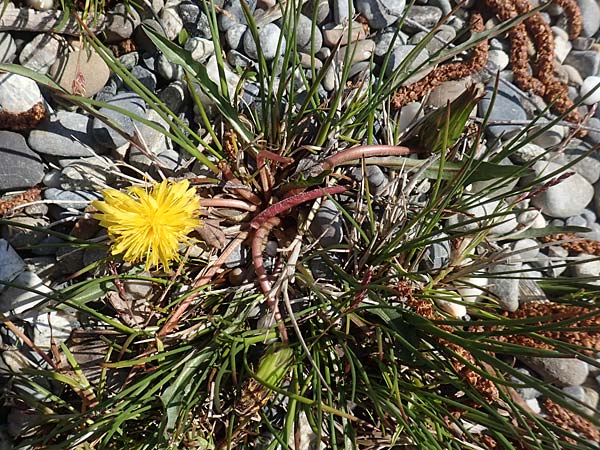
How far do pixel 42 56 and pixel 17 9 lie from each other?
5.6 inches

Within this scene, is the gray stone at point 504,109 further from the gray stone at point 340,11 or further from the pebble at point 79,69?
the pebble at point 79,69

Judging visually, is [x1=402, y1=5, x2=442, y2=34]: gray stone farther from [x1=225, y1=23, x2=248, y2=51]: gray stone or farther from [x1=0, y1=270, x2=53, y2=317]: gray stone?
[x1=0, y1=270, x2=53, y2=317]: gray stone

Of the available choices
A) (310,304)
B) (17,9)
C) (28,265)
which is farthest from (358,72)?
(28,265)

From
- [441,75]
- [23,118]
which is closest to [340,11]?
[441,75]

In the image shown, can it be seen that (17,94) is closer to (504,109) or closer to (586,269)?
(504,109)

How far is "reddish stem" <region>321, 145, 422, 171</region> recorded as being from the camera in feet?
4.57

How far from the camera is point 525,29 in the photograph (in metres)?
1.92

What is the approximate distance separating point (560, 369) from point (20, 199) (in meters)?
1.74

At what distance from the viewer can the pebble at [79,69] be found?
1602 millimetres

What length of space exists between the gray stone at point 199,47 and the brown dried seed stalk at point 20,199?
0.63 meters

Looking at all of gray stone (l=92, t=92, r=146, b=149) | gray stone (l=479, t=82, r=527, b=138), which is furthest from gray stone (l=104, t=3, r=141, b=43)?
gray stone (l=479, t=82, r=527, b=138)

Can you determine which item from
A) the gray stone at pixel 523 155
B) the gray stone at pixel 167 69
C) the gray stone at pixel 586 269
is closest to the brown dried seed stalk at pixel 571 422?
the gray stone at pixel 586 269

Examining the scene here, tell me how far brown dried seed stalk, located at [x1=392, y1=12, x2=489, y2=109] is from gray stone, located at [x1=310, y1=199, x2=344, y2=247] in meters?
0.48

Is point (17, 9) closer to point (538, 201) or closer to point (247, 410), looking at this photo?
point (247, 410)
